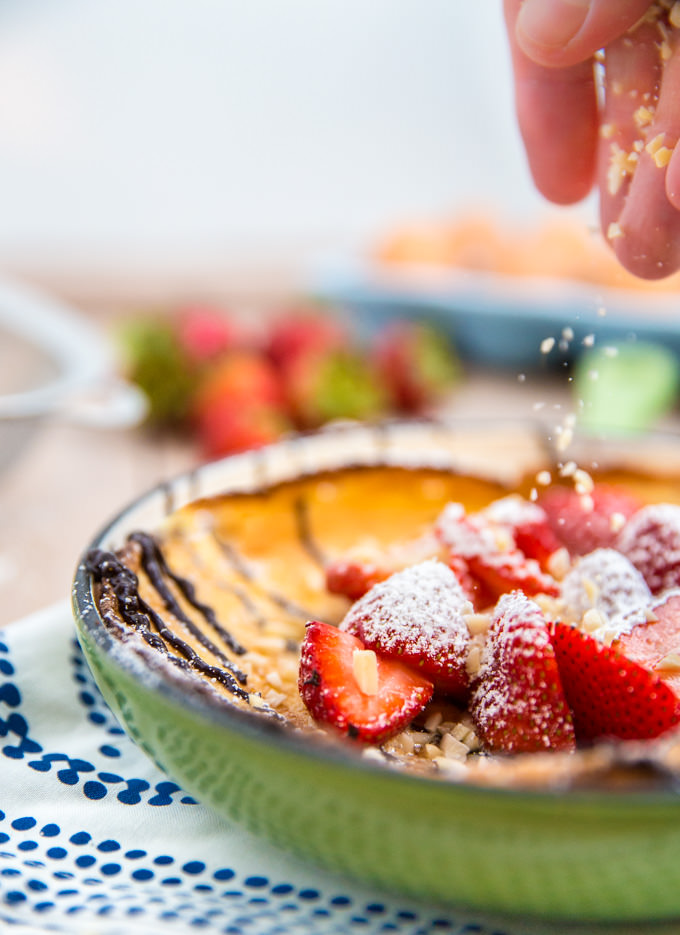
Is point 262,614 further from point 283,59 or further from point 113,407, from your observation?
point 283,59

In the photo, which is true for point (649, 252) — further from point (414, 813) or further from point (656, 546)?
point (414, 813)

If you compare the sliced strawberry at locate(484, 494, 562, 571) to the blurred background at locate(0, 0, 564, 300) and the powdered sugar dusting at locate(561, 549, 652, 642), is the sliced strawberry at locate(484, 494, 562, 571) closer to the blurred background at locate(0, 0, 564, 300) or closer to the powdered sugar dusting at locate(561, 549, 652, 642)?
the powdered sugar dusting at locate(561, 549, 652, 642)

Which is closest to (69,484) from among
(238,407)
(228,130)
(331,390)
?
(238,407)

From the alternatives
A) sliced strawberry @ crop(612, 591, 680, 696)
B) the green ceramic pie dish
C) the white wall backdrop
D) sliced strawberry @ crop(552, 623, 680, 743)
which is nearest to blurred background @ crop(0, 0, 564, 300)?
the white wall backdrop

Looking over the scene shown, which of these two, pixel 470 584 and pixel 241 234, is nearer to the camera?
pixel 470 584

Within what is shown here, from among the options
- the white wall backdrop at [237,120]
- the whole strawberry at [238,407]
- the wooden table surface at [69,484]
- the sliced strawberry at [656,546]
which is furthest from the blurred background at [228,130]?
the sliced strawberry at [656,546]

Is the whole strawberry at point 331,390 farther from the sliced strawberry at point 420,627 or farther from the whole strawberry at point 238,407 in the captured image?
the sliced strawberry at point 420,627

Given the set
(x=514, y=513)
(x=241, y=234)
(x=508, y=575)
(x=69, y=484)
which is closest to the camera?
→ (x=508, y=575)
